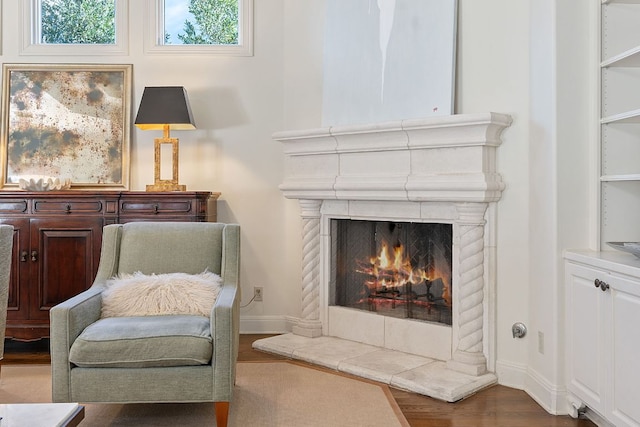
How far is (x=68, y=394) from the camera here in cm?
280

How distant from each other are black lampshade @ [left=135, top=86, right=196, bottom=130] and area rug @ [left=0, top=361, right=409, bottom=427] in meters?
1.80

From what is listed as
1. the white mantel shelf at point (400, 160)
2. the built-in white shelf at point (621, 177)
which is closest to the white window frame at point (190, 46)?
the white mantel shelf at point (400, 160)

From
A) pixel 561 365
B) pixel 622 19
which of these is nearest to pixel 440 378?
pixel 561 365

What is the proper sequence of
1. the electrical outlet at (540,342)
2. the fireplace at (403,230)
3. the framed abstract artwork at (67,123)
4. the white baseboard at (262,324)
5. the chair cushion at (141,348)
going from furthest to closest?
the white baseboard at (262,324)
the framed abstract artwork at (67,123)
the fireplace at (403,230)
the electrical outlet at (540,342)
the chair cushion at (141,348)

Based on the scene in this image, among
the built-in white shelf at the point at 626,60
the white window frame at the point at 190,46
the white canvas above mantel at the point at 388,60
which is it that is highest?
the white window frame at the point at 190,46

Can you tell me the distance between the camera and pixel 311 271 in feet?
15.2

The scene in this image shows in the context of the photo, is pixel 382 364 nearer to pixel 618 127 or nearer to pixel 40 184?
pixel 618 127

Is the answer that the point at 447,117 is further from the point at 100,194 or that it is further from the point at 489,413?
the point at 100,194

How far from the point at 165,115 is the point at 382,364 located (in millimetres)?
2288

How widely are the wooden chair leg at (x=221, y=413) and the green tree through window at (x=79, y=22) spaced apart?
327 cm

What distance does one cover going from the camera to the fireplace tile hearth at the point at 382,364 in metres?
3.48

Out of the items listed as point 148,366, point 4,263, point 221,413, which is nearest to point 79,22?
point 4,263

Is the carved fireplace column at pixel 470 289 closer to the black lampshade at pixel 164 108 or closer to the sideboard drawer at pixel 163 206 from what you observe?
the sideboard drawer at pixel 163 206

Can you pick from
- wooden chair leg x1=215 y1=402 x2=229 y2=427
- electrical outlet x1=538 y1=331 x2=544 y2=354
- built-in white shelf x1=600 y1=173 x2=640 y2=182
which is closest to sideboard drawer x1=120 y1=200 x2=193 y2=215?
wooden chair leg x1=215 y1=402 x2=229 y2=427
